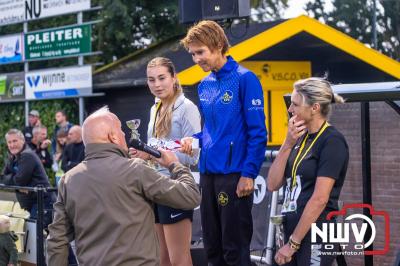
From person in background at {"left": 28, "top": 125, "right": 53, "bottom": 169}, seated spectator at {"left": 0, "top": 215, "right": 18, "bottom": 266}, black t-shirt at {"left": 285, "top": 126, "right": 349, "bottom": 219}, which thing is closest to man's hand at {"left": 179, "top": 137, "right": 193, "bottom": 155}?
black t-shirt at {"left": 285, "top": 126, "right": 349, "bottom": 219}

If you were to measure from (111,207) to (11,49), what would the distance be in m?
15.1

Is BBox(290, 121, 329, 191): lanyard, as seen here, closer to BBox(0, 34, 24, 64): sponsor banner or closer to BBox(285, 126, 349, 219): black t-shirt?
BBox(285, 126, 349, 219): black t-shirt

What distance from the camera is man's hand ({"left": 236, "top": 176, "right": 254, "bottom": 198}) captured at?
16.9 ft

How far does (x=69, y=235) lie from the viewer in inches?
180

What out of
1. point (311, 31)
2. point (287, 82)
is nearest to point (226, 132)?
point (311, 31)

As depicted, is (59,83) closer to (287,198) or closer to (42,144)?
(42,144)

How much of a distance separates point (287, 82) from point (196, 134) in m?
11.0

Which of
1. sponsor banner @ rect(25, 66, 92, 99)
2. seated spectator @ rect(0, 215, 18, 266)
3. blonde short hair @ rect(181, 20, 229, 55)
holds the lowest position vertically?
seated spectator @ rect(0, 215, 18, 266)

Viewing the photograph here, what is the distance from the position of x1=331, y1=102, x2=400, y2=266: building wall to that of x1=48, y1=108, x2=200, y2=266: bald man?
5.48 feet

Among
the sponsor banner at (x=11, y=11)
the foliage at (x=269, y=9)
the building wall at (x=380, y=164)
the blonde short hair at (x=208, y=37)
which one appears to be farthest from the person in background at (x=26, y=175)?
the foliage at (x=269, y=9)

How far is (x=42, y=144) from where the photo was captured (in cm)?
1378

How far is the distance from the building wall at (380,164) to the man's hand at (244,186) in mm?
927

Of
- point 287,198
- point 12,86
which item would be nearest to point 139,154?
point 287,198

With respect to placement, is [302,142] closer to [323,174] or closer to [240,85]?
[323,174]
